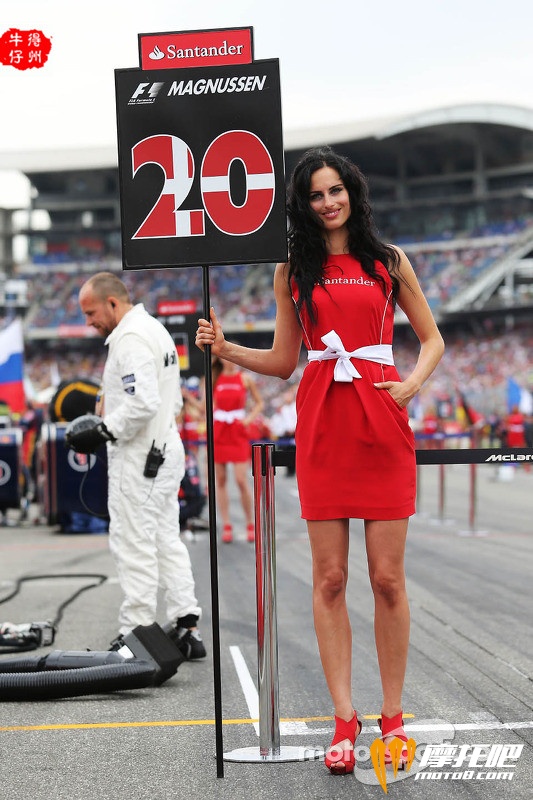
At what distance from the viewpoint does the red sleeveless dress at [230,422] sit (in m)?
11.0

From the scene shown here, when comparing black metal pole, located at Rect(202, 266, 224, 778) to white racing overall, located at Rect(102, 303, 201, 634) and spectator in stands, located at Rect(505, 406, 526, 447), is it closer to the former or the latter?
white racing overall, located at Rect(102, 303, 201, 634)

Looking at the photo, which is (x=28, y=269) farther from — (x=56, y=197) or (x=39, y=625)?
(x=39, y=625)

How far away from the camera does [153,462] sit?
5.32 m

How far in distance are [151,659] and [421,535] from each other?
6.75 meters

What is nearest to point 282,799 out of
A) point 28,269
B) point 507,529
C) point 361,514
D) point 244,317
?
point 361,514

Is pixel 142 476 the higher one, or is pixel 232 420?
pixel 142 476

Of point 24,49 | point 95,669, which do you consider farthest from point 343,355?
point 24,49

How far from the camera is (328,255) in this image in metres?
3.67

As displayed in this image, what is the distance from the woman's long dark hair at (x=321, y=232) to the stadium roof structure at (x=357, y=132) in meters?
52.4

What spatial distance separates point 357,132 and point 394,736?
57.7 meters

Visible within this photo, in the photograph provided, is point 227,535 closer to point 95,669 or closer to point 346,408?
point 95,669

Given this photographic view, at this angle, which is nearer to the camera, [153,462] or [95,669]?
[95,669]
